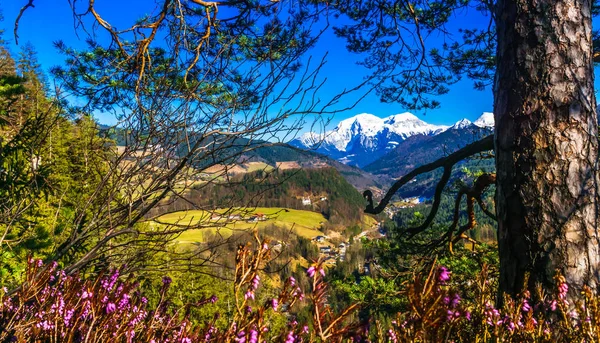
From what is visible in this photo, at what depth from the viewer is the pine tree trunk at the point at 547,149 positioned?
2012mm

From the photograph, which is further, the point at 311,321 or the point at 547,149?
the point at 547,149

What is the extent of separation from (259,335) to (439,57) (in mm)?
5724

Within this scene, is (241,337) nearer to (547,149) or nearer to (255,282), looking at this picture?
(255,282)

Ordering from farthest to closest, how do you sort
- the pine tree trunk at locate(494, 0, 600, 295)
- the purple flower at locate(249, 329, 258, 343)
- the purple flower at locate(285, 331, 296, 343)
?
the pine tree trunk at locate(494, 0, 600, 295) < the purple flower at locate(285, 331, 296, 343) < the purple flower at locate(249, 329, 258, 343)

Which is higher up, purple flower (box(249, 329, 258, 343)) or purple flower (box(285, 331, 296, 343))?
purple flower (box(249, 329, 258, 343))

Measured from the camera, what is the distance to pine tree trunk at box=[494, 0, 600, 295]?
6.60 feet

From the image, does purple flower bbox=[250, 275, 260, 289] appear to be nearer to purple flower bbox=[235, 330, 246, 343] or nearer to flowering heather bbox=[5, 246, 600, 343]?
flowering heather bbox=[5, 246, 600, 343]

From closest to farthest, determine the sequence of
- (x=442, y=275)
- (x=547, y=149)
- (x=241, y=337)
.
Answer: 1. (x=442, y=275)
2. (x=241, y=337)
3. (x=547, y=149)

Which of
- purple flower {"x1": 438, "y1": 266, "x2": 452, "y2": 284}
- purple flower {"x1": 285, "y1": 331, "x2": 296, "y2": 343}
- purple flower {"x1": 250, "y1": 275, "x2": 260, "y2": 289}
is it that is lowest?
purple flower {"x1": 285, "y1": 331, "x2": 296, "y2": 343}

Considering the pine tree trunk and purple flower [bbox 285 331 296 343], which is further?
the pine tree trunk

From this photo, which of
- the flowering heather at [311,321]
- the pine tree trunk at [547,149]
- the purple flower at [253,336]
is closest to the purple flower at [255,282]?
the flowering heather at [311,321]

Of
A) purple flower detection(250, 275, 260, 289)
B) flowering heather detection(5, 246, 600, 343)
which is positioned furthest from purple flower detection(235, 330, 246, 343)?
purple flower detection(250, 275, 260, 289)

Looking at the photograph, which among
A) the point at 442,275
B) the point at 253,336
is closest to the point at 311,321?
the point at 253,336

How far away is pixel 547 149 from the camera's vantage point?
2096mm
